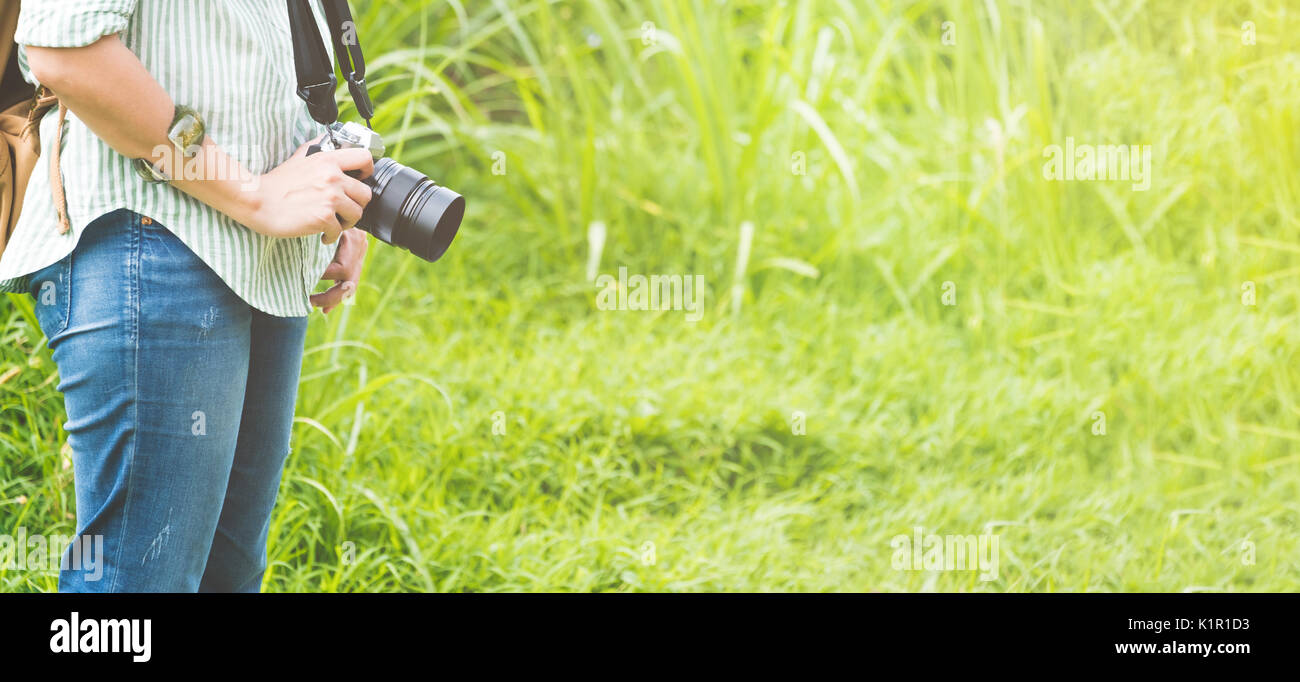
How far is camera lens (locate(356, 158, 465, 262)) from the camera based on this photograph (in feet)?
4.44

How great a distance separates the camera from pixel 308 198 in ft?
4.08

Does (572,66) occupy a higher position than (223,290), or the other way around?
(572,66)

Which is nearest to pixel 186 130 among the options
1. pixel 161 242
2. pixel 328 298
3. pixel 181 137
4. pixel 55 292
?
pixel 181 137

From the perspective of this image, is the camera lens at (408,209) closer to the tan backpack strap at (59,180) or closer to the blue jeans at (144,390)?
the blue jeans at (144,390)

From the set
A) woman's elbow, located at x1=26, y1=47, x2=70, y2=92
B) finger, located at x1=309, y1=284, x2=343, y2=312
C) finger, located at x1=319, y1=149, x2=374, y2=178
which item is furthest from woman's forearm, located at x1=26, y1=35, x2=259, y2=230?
finger, located at x1=309, y1=284, x2=343, y2=312

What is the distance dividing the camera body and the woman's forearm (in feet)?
0.57

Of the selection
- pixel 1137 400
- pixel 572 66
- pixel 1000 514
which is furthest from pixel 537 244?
pixel 1137 400

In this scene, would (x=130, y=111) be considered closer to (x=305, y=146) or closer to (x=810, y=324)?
(x=305, y=146)

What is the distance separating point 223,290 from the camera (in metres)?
1.25

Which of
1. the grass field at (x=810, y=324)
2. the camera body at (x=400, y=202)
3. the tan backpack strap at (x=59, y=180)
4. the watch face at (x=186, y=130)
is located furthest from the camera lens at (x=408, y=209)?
the grass field at (x=810, y=324)

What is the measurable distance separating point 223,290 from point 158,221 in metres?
0.11

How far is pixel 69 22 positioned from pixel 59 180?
0.66ft

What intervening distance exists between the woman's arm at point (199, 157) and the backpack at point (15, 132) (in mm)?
73
